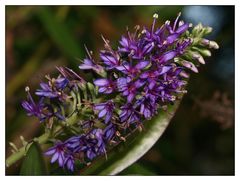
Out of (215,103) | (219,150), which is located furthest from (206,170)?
(215,103)

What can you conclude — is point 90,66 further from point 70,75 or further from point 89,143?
point 89,143

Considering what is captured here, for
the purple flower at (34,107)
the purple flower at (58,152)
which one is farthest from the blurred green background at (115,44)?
the purple flower at (58,152)

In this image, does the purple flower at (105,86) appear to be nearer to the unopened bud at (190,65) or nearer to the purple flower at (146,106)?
the purple flower at (146,106)

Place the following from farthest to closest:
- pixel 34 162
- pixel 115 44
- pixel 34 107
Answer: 1. pixel 115 44
2. pixel 34 107
3. pixel 34 162

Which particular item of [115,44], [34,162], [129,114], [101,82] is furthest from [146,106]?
[115,44]

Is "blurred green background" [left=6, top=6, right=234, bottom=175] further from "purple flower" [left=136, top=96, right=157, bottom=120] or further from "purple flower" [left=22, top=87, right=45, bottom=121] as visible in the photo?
"purple flower" [left=136, top=96, right=157, bottom=120]

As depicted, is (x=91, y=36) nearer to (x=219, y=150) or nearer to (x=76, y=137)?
(x=219, y=150)

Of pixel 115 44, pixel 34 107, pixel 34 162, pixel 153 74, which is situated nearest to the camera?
pixel 153 74
